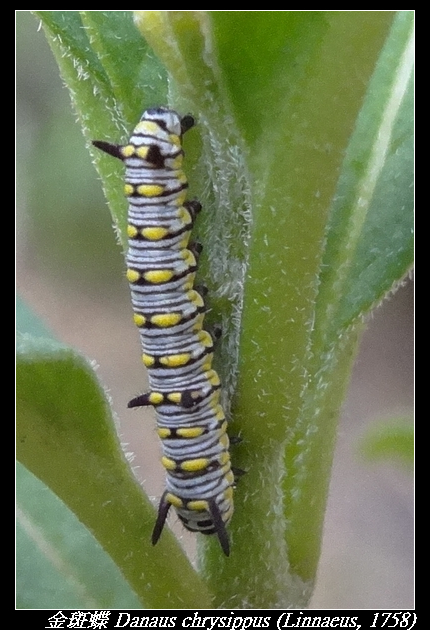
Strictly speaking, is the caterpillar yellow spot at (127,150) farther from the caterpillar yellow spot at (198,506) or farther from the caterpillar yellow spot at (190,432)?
the caterpillar yellow spot at (198,506)

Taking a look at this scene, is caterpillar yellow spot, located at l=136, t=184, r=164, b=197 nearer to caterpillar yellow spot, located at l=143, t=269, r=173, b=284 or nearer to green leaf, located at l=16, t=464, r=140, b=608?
caterpillar yellow spot, located at l=143, t=269, r=173, b=284

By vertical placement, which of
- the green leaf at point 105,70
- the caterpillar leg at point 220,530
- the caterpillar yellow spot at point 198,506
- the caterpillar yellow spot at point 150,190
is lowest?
the caterpillar yellow spot at point 198,506

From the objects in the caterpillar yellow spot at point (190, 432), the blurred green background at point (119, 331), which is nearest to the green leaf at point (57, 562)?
the caterpillar yellow spot at point (190, 432)

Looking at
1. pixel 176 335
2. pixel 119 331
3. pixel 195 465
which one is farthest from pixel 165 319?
pixel 119 331

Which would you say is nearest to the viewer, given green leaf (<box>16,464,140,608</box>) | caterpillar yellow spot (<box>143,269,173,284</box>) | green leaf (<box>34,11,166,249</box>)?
green leaf (<box>34,11,166,249</box>)

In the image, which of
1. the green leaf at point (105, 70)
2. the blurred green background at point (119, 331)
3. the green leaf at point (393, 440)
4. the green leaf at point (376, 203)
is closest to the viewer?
the green leaf at point (105, 70)

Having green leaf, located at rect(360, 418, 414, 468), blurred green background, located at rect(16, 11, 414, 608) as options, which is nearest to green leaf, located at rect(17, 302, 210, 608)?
green leaf, located at rect(360, 418, 414, 468)
